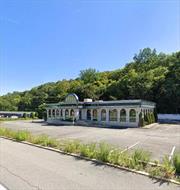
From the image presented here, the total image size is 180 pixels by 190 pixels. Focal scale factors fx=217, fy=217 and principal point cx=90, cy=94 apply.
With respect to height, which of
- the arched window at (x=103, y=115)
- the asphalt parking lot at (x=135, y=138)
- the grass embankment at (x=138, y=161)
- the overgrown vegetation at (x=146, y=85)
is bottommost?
the asphalt parking lot at (x=135, y=138)

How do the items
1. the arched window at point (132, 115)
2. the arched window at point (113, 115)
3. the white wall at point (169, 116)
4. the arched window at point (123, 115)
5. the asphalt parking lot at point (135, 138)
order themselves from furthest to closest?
the white wall at point (169, 116) → the arched window at point (113, 115) → the arched window at point (123, 115) → the arched window at point (132, 115) → the asphalt parking lot at point (135, 138)

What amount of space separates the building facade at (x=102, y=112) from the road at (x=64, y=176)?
71.2 ft

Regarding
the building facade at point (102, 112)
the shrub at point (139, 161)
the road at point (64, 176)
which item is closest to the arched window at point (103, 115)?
the building facade at point (102, 112)

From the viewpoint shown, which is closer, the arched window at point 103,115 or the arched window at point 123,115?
the arched window at point 123,115

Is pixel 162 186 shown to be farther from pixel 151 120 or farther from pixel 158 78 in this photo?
pixel 158 78

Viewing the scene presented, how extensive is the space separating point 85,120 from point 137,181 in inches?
1169

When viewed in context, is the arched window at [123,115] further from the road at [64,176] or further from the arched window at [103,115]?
the road at [64,176]

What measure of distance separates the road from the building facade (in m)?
21.7

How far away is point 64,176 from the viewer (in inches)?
268

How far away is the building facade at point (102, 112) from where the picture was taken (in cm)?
2995

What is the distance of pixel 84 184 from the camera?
611 centimetres

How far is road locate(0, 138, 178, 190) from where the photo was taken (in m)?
5.96

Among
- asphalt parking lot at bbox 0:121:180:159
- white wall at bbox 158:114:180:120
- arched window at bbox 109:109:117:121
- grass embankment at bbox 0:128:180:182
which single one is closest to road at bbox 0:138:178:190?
grass embankment at bbox 0:128:180:182

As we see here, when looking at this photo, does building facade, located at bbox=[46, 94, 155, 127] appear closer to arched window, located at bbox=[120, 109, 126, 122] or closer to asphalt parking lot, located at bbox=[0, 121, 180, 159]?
arched window, located at bbox=[120, 109, 126, 122]
